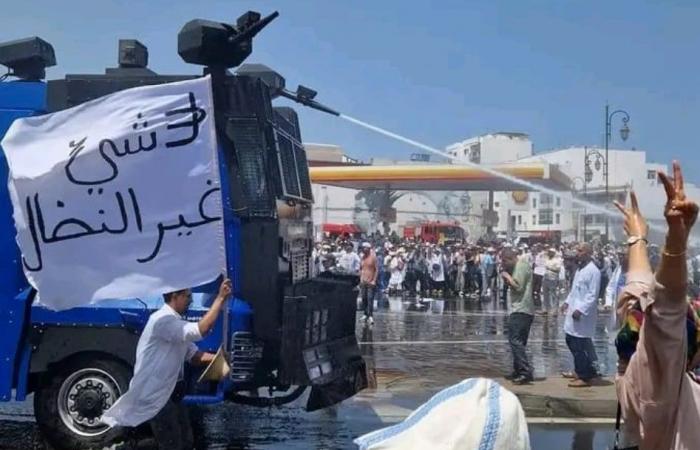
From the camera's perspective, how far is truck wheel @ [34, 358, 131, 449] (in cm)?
704

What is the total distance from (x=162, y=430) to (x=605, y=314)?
16880 mm

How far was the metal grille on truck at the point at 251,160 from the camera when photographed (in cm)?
705

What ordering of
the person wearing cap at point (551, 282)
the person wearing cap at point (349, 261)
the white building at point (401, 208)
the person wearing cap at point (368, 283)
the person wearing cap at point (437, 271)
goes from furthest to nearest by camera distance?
1. the white building at point (401, 208)
2. the person wearing cap at point (437, 271)
3. the person wearing cap at point (551, 282)
4. the person wearing cap at point (349, 261)
5. the person wearing cap at point (368, 283)

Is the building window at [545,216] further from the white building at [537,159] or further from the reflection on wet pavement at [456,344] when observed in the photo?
the reflection on wet pavement at [456,344]

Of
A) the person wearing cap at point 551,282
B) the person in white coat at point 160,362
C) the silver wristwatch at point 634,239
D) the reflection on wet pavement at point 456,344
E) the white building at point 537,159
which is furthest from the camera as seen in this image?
the white building at point 537,159

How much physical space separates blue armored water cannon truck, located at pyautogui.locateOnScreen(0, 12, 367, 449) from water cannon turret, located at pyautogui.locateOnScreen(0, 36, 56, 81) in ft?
3.19

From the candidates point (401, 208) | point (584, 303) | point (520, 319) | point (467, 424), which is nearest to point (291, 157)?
point (520, 319)

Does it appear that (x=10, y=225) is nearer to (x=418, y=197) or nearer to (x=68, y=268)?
(x=68, y=268)

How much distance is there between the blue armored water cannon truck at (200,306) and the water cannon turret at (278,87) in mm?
720

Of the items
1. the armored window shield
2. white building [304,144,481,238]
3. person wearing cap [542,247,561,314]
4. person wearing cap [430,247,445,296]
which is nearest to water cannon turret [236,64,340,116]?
the armored window shield

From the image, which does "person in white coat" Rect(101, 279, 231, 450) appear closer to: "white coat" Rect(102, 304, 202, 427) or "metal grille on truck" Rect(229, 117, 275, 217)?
"white coat" Rect(102, 304, 202, 427)

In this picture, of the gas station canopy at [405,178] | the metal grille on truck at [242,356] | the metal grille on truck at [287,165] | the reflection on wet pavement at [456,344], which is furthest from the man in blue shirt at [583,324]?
the gas station canopy at [405,178]

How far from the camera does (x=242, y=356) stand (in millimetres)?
7000

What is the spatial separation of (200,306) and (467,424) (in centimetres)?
526
